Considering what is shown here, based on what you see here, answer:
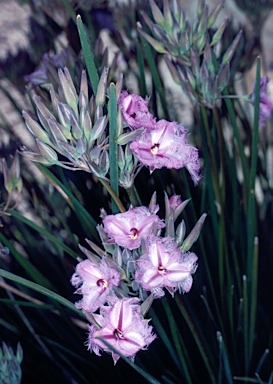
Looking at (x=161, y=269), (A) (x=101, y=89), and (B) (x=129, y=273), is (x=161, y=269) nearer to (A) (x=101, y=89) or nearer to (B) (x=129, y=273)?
(B) (x=129, y=273)

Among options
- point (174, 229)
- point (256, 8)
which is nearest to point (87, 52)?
point (174, 229)

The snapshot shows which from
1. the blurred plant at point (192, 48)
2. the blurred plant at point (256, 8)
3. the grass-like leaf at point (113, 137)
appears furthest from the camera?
the blurred plant at point (256, 8)

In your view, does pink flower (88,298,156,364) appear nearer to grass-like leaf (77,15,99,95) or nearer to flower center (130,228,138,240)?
flower center (130,228,138,240)

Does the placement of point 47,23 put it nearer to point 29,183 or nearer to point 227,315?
point 29,183


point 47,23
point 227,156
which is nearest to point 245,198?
point 227,156

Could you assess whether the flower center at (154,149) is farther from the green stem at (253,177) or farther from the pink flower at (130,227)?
the green stem at (253,177)

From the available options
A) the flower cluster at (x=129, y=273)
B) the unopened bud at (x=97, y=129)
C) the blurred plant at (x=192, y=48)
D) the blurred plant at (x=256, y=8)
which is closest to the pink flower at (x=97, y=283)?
the flower cluster at (x=129, y=273)

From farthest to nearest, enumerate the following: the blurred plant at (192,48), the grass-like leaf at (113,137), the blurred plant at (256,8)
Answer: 1. the blurred plant at (256,8)
2. the blurred plant at (192,48)
3. the grass-like leaf at (113,137)
